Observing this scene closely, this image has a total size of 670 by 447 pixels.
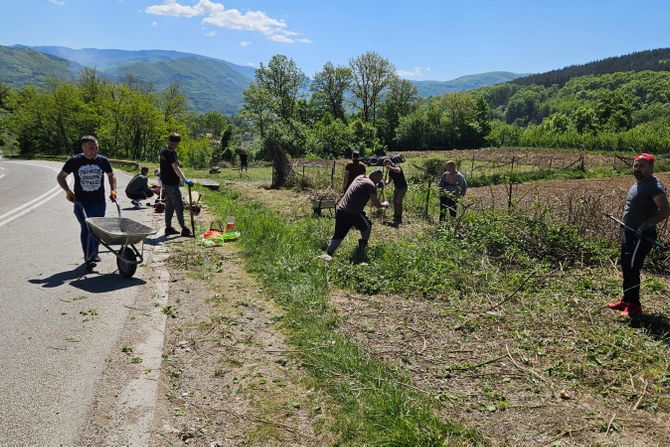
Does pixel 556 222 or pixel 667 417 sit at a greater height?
pixel 556 222

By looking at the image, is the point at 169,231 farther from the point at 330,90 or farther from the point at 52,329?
the point at 330,90

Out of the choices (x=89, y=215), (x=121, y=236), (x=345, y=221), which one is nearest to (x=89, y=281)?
(x=121, y=236)

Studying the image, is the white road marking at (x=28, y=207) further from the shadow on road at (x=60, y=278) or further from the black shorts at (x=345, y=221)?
the black shorts at (x=345, y=221)

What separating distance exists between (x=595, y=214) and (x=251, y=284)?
6.85 meters

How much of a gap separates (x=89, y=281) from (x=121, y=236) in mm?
812

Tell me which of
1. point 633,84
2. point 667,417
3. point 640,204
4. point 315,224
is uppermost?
point 633,84

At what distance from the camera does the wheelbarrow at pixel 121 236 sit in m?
6.07

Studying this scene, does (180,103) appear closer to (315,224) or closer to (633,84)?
(315,224)

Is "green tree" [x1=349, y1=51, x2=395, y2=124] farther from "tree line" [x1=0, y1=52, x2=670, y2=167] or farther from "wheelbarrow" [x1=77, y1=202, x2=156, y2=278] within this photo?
"wheelbarrow" [x1=77, y1=202, x2=156, y2=278]

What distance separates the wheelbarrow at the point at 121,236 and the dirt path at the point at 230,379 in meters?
0.73

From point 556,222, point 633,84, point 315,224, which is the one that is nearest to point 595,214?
point 556,222

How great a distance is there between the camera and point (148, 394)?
11.9 ft

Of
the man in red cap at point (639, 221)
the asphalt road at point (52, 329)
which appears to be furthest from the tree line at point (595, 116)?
the asphalt road at point (52, 329)

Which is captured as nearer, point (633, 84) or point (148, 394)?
point (148, 394)
